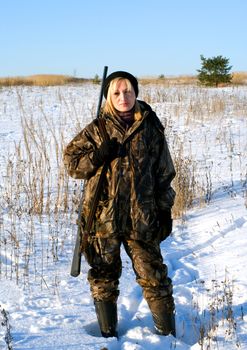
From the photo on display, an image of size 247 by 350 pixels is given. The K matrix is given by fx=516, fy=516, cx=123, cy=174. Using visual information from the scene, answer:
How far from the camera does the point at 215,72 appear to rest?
2056cm

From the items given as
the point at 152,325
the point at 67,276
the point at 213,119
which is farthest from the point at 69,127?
the point at 152,325

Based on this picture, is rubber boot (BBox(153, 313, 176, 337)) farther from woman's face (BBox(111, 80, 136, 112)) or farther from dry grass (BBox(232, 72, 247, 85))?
dry grass (BBox(232, 72, 247, 85))

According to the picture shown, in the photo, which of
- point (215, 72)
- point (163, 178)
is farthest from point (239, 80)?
point (163, 178)

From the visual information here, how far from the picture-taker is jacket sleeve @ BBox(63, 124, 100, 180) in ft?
11.0

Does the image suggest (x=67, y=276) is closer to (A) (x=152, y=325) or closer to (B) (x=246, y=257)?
(A) (x=152, y=325)

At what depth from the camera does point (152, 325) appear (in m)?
3.78

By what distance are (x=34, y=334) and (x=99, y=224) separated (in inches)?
34.0

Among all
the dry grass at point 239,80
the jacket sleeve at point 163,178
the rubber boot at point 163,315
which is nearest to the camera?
the jacket sleeve at point 163,178

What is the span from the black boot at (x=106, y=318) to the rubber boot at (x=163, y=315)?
28 centimetres

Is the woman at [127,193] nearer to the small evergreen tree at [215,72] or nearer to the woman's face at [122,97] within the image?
the woman's face at [122,97]

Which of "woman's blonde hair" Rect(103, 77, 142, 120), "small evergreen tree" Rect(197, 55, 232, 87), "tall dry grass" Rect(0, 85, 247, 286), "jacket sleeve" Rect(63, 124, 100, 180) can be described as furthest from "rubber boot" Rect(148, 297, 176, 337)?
"small evergreen tree" Rect(197, 55, 232, 87)

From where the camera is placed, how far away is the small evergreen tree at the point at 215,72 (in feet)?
67.5

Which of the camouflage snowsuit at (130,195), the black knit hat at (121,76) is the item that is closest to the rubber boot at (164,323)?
the camouflage snowsuit at (130,195)

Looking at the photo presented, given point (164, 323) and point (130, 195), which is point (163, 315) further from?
point (130, 195)
